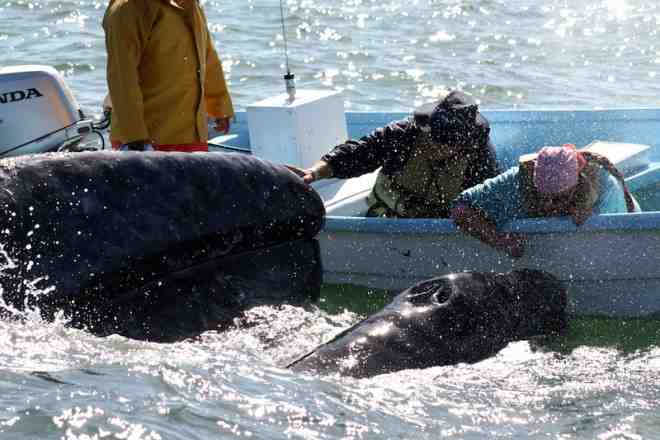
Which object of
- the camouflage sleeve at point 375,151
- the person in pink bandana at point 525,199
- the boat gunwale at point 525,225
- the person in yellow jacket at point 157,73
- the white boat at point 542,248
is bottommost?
the white boat at point 542,248

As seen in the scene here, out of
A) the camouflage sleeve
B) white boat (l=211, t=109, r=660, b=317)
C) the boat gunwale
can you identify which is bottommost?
white boat (l=211, t=109, r=660, b=317)

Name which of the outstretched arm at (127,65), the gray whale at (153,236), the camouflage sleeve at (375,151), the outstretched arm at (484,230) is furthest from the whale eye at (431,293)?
the outstretched arm at (127,65)

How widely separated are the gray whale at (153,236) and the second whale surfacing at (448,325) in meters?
0.55

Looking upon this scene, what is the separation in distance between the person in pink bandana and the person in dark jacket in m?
0.48

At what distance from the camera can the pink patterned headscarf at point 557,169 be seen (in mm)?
7121

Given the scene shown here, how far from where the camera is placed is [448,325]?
6516 millimetres

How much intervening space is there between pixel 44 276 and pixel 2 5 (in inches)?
803

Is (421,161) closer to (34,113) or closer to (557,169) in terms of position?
(557,169)

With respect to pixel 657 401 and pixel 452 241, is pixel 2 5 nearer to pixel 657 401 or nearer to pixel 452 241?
pixel 452 241

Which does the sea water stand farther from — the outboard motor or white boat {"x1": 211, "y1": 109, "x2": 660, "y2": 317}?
the outboard motor

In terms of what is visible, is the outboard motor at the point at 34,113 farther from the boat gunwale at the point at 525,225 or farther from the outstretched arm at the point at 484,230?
the outstretched arm at the point at 484,230

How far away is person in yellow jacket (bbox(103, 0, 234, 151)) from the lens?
7812mm

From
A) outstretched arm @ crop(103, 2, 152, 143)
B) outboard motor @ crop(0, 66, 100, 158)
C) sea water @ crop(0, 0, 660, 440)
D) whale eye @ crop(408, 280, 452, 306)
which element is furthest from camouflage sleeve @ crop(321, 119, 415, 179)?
outboard motor @ crop(0, 66, 100, 158)

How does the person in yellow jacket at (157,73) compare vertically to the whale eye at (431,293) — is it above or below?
above
